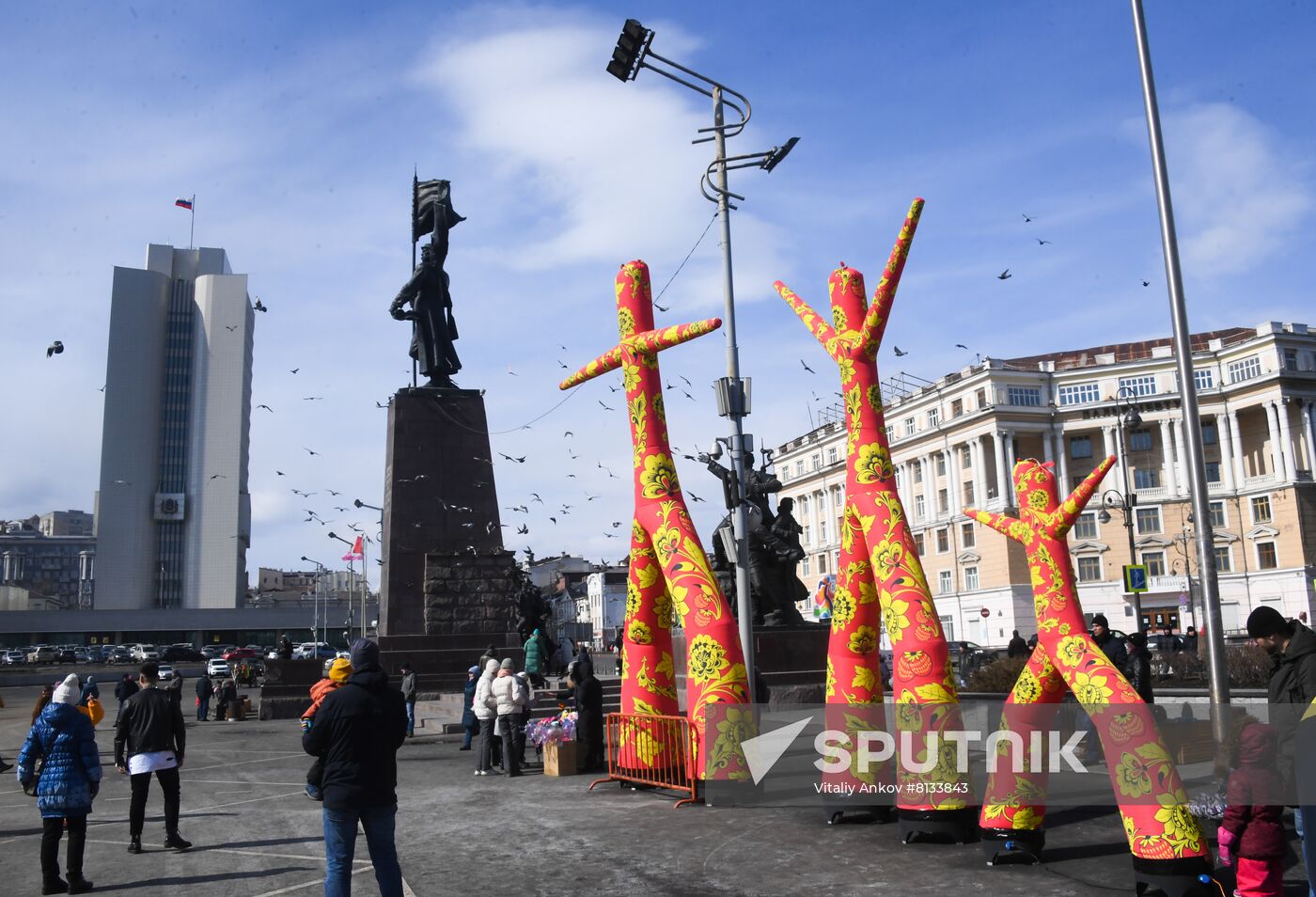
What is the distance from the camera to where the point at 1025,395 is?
2598 inches

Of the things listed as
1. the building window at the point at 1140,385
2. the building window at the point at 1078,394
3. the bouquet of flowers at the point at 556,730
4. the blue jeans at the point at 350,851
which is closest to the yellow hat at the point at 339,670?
the blue jeans at the point at 350,851

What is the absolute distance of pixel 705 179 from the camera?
1553 centimetres

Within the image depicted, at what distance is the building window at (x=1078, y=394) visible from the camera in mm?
65500

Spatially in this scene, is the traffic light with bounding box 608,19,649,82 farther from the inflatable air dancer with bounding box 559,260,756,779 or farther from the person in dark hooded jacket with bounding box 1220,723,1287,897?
the person in dark hooded jacket with bounding box 1220,723,1287,897

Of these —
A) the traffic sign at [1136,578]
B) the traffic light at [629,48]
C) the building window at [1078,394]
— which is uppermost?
the building window at [1078,394]

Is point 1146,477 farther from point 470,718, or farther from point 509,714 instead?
point 509,714

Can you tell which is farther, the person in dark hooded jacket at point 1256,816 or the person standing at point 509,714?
the person standing at point 509,714

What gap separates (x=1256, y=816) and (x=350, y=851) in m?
4.87

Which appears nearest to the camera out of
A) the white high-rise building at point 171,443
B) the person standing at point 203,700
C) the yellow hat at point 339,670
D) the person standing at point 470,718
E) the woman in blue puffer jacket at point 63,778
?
the yellow hat at point 339,670

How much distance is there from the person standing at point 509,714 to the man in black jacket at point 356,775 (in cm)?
776

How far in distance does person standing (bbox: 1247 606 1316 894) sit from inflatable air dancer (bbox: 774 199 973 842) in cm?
267

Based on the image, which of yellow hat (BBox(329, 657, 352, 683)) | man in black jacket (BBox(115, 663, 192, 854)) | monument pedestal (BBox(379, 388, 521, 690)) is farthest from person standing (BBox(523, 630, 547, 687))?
yellow hat (BBox(329, 657, 352, 683))

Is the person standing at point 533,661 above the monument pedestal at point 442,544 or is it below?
below

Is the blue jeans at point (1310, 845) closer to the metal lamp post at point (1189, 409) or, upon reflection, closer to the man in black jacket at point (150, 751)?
the metal lamp post at point (1189, 409)
